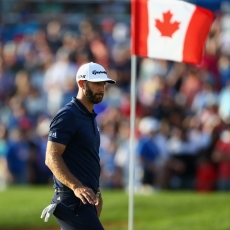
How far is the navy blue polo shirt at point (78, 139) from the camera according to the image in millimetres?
7398

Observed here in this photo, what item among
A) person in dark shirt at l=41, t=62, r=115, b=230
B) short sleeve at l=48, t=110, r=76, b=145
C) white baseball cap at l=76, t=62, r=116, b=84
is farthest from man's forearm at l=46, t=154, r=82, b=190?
white baseball cap at l=76, t=62, r=116, b=84

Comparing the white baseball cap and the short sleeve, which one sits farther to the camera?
the white baseball cap

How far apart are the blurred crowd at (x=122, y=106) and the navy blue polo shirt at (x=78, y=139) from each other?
8332 mm

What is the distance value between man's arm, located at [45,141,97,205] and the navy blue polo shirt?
74 mm

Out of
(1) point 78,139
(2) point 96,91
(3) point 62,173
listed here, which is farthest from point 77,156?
(2) point 96,91

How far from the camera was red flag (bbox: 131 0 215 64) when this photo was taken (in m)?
9.72

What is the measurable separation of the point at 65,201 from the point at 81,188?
356 millimetres

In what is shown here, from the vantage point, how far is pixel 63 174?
23.9 feet

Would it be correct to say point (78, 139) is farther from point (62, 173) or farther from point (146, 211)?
point (146, 211)

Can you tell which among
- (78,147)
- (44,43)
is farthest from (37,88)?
(78,147)

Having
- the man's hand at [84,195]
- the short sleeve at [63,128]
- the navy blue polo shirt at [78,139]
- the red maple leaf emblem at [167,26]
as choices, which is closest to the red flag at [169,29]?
the red maple leaf emblem at [167,26]

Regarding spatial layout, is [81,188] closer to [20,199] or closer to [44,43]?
[20,199]

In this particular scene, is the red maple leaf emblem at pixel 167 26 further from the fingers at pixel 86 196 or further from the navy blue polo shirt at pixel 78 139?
the fingers at pixel 86 196

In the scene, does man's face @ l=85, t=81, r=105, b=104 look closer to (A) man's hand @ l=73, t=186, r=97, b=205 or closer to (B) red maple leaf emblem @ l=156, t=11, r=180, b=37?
(A) man's hand @ l=73, t=186, r=97, b=205
